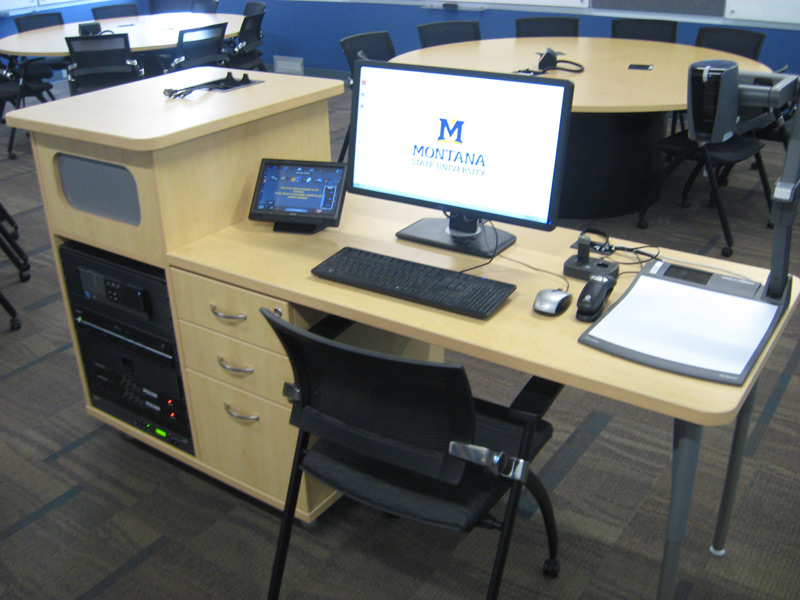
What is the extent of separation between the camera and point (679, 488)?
1.43 meters

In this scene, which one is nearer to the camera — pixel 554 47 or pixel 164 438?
pixel 164 438

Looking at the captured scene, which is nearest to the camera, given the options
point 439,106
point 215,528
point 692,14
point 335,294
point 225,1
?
point 335,294

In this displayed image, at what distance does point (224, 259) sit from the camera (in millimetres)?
1886

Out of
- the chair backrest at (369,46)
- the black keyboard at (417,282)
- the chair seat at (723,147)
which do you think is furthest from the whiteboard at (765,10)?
the black keyboard at (417,282)

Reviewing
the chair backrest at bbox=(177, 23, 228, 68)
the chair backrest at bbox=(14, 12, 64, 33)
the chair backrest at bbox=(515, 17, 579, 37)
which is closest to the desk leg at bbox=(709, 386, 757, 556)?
the chair backrest at bbox=(515, 17, 579, 37)

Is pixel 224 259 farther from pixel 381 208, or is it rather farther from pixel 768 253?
pixel 768 253

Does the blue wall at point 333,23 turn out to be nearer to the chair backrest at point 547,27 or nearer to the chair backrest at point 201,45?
the chair backrest at point 547,27

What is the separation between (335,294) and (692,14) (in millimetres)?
5069

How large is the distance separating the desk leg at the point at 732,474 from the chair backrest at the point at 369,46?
3.38 meters

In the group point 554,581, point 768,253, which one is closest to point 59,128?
point 554,581

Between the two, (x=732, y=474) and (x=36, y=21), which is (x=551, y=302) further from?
(x=36, y=21)

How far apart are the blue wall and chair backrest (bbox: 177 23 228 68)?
2107 millimetres

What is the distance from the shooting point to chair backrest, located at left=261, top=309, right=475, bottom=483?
4.38 ft

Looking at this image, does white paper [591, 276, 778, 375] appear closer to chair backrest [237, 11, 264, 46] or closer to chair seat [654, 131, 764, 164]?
chair seat [654, 131, 764, 164]
